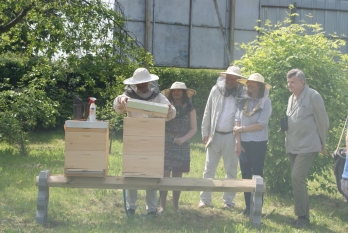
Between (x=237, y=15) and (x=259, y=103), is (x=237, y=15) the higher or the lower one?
the higher one

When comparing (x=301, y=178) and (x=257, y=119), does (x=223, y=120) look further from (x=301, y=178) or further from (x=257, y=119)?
(x=301, y=178)

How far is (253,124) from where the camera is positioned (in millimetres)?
7598

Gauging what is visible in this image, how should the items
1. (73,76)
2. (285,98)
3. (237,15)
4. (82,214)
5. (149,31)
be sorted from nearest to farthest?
(82,214) → (285,98) → (73,76) → (149,31) → (237,15)

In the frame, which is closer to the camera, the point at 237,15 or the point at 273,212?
the point at 273,212

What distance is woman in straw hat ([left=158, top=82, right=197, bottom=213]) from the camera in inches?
297

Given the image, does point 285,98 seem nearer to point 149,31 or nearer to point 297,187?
point 297,187

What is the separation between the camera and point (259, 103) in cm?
764

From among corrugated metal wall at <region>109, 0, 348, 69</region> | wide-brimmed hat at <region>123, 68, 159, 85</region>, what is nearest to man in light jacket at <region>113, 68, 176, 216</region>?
wide-brimmed hat at <region>123, 68, 159, 85</region>

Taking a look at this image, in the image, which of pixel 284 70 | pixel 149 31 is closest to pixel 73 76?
pixel 149 31

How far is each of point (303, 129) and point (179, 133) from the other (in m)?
1.61

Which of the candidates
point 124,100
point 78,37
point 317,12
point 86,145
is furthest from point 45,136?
point 317,12

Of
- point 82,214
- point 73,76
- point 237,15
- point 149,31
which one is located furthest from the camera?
point 237,15

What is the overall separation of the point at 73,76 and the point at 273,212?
394 inches

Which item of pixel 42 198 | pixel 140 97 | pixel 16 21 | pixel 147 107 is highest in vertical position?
pixel 16 21
